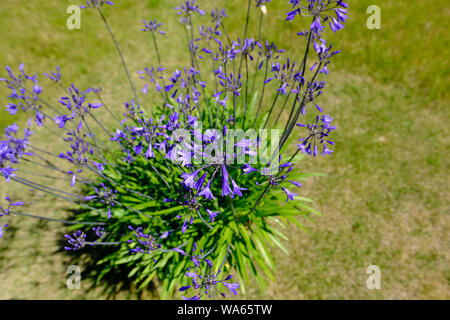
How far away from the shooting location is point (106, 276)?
4.82 meters

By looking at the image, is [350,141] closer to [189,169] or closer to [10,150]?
[189,169]

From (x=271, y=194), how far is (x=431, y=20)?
8607 millimetres

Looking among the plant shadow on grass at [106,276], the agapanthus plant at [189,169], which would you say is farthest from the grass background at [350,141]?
the agapanthus plant at [189,169]

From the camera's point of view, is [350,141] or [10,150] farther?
[350,141]

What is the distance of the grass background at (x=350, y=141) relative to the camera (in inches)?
193

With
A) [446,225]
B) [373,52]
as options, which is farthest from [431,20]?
[446,225]

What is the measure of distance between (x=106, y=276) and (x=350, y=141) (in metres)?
6.09

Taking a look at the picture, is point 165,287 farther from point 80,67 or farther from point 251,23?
point 251,23

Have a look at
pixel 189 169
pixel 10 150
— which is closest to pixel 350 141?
pixel 189 169

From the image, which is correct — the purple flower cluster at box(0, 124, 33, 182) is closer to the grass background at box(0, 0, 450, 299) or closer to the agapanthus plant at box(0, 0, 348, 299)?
the agapanthus plant at box(0, 0, 348, 299)

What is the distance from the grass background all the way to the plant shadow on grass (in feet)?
0.35

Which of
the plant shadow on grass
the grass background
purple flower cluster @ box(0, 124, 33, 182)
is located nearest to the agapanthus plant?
purple flower cluster @ box(0, 124, 33, 182)

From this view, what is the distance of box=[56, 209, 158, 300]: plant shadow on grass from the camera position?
4.67 meters

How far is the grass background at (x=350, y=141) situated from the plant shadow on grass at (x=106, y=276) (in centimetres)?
11
